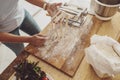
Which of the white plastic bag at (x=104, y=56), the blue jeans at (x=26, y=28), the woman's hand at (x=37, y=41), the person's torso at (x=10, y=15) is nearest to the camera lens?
the white plastic bag at (x=104, y=56)

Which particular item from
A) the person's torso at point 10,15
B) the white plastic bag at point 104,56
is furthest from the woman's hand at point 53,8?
the white plastic bag at point 104,56

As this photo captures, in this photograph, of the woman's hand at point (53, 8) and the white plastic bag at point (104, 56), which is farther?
the woman's hand at point (53, 8)

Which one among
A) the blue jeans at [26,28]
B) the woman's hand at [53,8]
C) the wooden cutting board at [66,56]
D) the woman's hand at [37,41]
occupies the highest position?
the woman's hand at [53,8]

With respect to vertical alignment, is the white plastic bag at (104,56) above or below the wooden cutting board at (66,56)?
above

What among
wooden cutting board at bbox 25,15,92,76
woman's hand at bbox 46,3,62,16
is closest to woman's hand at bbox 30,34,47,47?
wooden cutting board at bbox 25,15,92,76

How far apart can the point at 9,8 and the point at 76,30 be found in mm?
386

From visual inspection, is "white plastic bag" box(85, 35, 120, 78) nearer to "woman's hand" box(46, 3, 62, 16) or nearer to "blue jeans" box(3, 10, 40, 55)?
"woman's hand" box(46, 3, 62, 16)

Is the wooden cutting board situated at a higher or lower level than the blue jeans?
higher

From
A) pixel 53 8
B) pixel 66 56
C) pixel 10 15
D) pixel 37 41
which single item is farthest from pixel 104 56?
pixel 10 15

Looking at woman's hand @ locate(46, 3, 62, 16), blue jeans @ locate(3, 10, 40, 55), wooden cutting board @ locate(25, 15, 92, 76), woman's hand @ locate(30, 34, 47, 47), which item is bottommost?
blue jeans @ locate(3, 10, 40, 55)

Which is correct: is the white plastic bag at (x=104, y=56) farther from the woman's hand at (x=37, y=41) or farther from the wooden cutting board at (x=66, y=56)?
the woman's hand at (x=37, y=41)

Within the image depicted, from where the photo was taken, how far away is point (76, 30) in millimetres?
1024

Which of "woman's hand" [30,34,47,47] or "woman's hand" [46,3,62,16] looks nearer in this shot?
"woman's hand" [30,34,47,47]

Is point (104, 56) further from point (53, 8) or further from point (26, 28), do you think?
point (26, 28)
